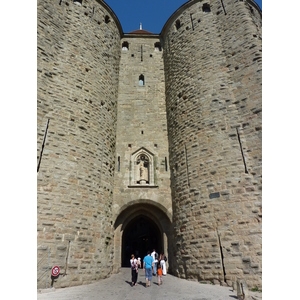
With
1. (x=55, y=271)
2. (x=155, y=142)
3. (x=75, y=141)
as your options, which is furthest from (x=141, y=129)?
(x=55, y=271)

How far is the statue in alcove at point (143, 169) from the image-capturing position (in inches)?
389

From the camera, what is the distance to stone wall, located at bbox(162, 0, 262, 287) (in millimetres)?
6965

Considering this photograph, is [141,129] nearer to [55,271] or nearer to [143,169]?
[143,169]

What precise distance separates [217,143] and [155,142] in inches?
121

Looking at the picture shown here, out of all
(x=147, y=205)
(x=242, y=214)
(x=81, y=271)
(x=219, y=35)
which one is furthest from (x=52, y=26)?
(x=242, y=214)

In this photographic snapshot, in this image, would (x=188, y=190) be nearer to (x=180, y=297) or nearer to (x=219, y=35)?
(x=180, y=297)

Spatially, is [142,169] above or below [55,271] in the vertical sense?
above

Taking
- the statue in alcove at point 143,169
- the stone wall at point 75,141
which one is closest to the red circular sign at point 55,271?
the stone wall at point 75,141

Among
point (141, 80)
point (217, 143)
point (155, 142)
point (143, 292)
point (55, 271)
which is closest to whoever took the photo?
point (143, 292)

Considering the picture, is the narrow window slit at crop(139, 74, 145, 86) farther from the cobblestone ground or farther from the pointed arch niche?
the cobblestone ground

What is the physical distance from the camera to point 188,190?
8.52 meters

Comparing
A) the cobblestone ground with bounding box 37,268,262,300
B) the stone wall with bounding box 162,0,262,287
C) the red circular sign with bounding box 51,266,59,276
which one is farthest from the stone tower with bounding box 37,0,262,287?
the cobblestone ground with bounding box 37,268,262,300

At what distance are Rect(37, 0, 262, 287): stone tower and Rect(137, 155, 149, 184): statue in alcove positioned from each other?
0.14 ft

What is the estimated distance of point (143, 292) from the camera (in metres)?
5.73
